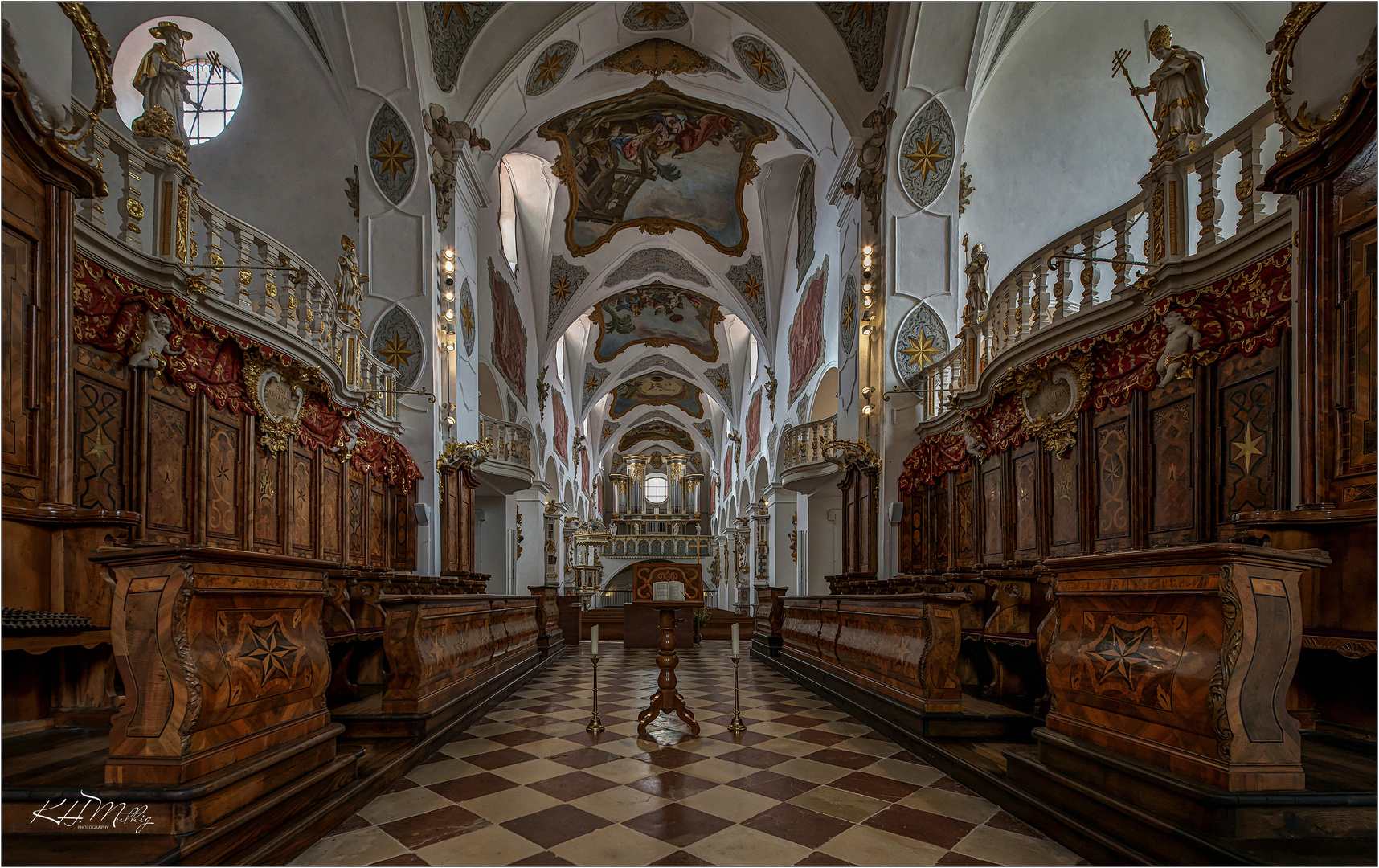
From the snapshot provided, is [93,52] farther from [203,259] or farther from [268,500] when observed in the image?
[268,500]

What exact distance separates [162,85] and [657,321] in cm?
1798

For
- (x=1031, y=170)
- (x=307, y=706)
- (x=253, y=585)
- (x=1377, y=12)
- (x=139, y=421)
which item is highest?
(x=1031, y=170)

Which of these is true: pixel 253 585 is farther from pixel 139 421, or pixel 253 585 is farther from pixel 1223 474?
pixel 1223 474

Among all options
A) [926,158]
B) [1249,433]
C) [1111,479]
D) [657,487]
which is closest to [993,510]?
[1111,479]

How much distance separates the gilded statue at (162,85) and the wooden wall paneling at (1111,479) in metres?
8.48

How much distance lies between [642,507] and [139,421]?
105 feet

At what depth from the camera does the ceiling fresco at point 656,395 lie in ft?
101

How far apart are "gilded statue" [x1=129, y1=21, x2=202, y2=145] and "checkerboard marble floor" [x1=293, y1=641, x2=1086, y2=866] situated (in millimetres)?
5614

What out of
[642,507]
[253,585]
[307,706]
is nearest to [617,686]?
[307,706]

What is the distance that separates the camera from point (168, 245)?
5941 millimetres

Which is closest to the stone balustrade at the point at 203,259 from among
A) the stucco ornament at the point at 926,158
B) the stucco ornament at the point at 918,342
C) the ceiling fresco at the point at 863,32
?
the stucco ornament at the point at 918,342

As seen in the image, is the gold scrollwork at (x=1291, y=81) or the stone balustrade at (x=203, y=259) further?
the stone balustrade at (x=203, y=259)

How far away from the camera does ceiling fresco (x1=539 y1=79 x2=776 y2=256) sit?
1466 cm

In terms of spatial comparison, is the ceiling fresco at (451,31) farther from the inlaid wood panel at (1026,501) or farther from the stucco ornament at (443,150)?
the inlaid wood panel at (1026,501)
